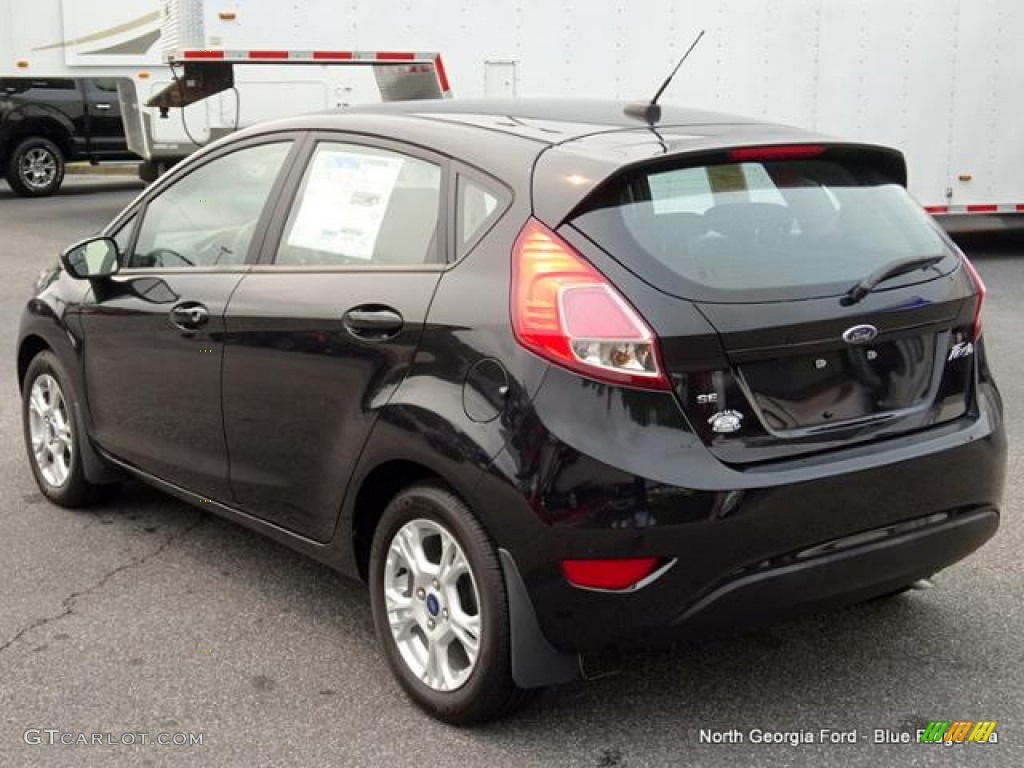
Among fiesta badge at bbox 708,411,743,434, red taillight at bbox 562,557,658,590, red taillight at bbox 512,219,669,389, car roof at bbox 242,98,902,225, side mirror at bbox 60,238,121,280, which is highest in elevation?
car roof at bbox 242,98,902,225

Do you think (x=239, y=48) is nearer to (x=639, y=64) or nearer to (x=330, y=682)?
(x=639, y=64)

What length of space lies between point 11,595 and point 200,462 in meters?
0.79

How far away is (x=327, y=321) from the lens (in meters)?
3.44

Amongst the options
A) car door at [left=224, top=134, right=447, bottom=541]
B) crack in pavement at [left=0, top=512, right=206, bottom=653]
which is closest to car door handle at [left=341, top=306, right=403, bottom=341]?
→ car door at [left=224, top=134, right=447, bottom=541]

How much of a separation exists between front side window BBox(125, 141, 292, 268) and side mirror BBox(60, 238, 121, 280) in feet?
0.21

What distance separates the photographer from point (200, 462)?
406cm

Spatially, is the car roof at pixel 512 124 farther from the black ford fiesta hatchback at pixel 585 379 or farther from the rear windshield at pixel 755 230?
the rear windshield at pixel 755 230

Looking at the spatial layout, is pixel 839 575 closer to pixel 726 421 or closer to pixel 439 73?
pixel 726 421

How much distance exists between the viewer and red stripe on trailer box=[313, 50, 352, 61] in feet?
36.5

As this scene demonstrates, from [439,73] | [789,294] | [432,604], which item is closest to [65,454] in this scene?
[432,604]

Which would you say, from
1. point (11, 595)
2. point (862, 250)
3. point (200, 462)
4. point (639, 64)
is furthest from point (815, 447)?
point (639, 64)

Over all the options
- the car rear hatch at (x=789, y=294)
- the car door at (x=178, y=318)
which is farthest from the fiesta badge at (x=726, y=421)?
the car door at (x=178, y=318)

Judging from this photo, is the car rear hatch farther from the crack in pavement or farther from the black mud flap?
the crack in pavement

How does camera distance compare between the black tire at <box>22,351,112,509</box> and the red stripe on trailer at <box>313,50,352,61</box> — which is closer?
the black tire at <box>22,351,112,509</box>
